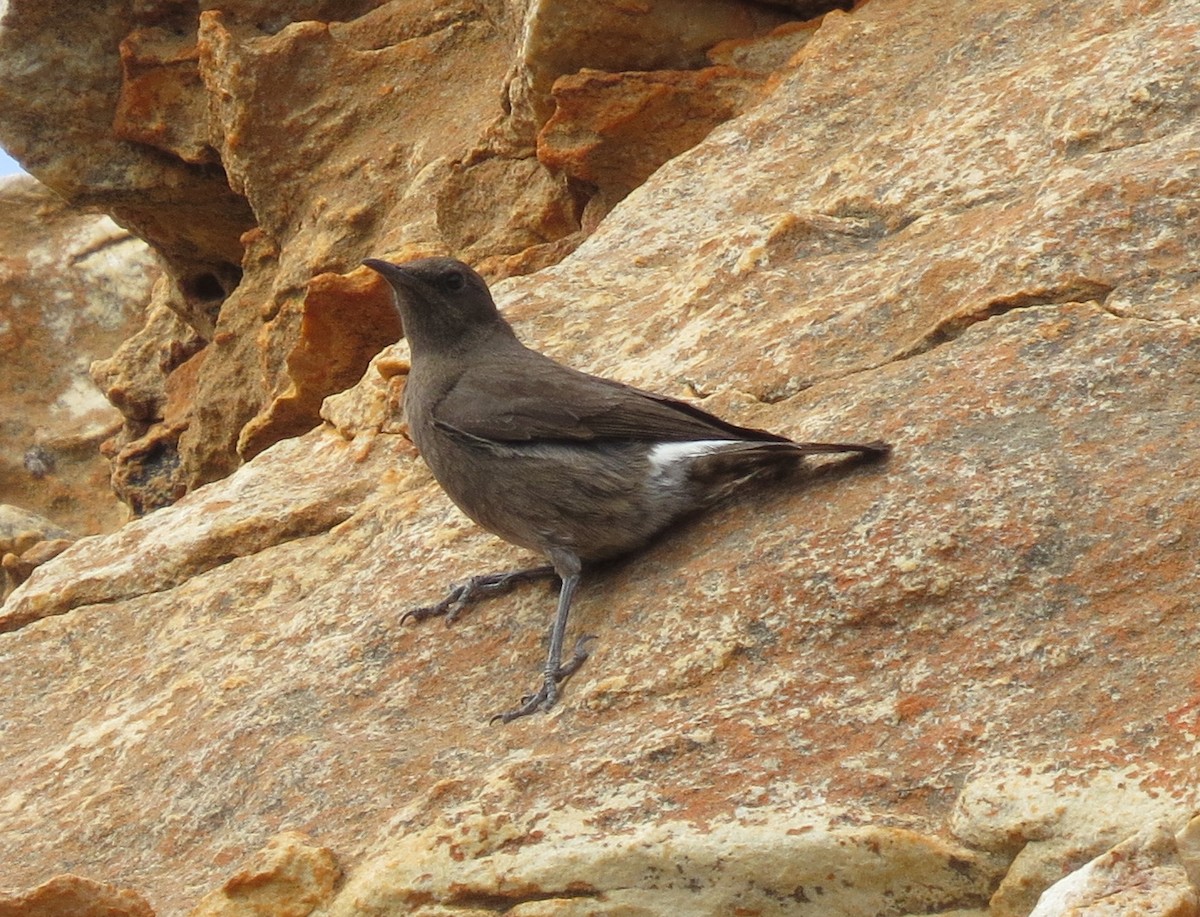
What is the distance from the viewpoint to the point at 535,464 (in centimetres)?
661


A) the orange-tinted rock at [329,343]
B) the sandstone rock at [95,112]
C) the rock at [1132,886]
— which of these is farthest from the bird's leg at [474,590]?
the sandstone rock at [95,112]

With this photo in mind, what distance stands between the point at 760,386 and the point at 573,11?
4.02m

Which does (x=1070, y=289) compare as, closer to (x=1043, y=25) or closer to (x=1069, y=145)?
(x=1069, y=145)

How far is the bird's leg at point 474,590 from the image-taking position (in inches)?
269

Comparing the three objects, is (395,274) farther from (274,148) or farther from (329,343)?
(274,148)

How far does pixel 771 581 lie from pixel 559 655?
85cm

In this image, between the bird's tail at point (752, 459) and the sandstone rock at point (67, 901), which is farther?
the bird's tail at point (752, 459)

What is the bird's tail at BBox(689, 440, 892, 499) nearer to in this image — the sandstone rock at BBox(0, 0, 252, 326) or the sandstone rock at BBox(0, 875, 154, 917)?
the sandstone rock at BBox(0, 875, 154, 917)

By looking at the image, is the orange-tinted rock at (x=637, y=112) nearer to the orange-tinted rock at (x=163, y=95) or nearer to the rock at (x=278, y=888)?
the orange-tinted rock at (x=163, y=95)

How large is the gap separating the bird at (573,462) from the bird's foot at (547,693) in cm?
9

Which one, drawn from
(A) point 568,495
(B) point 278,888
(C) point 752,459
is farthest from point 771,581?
(B) point 278,888

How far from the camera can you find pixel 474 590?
22.4ft

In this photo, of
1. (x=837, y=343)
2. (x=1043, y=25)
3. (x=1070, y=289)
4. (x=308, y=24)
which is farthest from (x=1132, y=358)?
(x=308, y=24)

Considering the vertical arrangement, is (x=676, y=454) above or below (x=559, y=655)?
above
